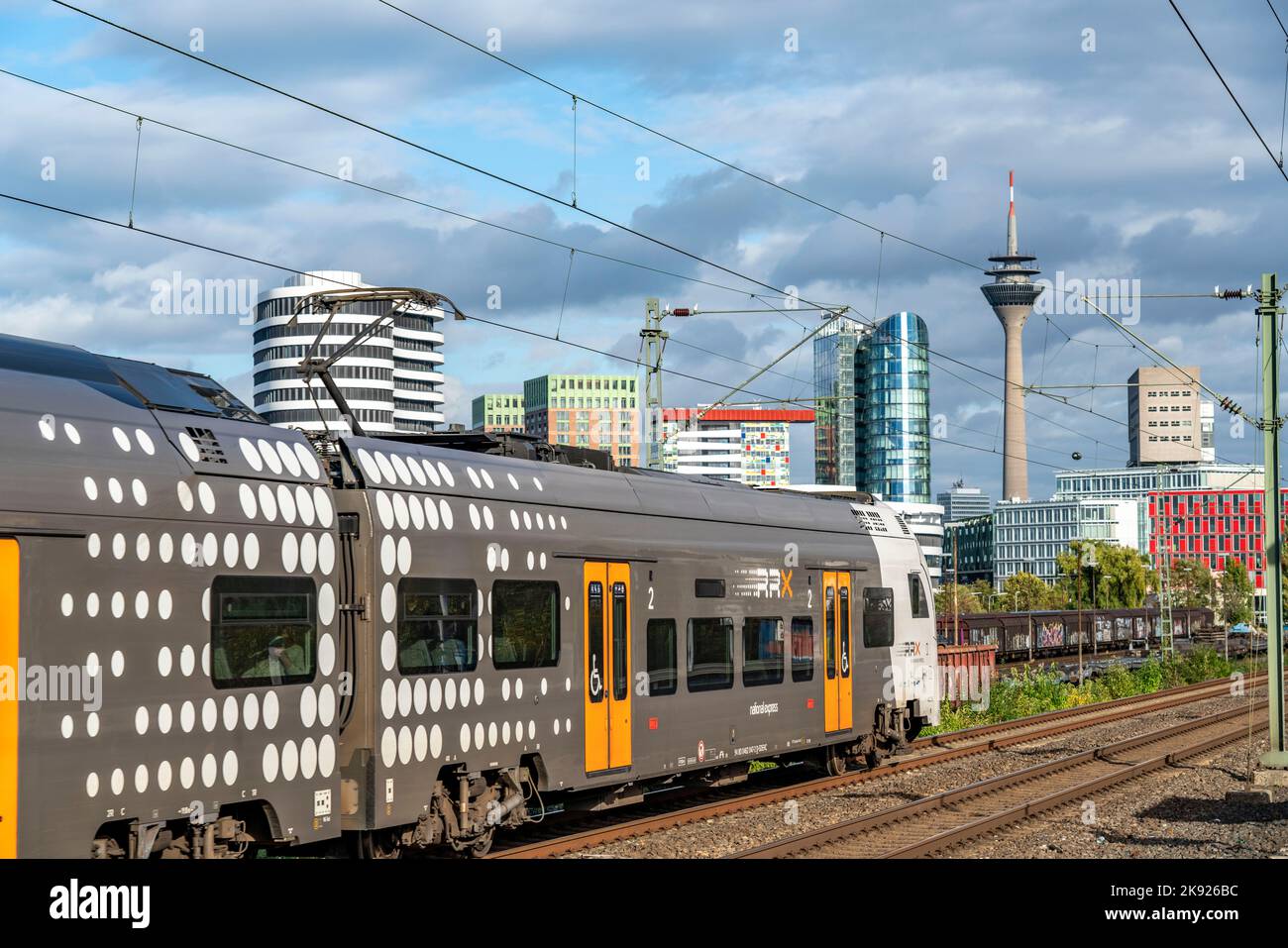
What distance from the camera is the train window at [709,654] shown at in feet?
58.0

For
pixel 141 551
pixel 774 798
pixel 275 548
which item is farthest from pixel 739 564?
pixel 141 551

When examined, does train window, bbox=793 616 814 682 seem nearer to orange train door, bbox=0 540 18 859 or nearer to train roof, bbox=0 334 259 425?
train roof, bbox=0 334 259 425

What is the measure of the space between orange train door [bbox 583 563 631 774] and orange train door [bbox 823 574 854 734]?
564 centimetres

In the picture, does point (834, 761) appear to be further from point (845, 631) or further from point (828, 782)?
point (845, 631)

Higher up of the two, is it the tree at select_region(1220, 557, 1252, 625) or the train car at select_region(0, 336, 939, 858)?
the train car at select_region(0, 336, 939, 858)

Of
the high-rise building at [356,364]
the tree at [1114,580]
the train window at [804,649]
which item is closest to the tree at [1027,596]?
the tree at [1114,580]

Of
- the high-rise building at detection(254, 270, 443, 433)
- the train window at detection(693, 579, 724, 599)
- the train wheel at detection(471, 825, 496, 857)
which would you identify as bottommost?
the train wheel at detection(471, 825, 496, 857)

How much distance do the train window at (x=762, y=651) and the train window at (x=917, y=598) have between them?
521 centimetres

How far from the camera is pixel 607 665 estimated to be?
1591cm

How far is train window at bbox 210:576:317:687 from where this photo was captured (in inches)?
416

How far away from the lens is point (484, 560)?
45.6 feet

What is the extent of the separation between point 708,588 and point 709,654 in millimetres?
794

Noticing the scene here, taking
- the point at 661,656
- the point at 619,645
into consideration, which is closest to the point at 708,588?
the point at 661,656

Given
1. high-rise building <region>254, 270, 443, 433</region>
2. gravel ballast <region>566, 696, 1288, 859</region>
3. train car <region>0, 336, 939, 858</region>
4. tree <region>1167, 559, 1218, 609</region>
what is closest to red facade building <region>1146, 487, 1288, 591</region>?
tree <region>1167, 559, 1218, 609</region>
